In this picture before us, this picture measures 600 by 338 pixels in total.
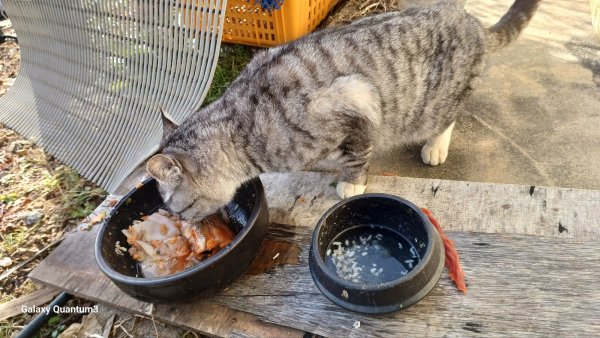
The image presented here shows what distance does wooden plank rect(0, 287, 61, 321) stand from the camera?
8.04 feet

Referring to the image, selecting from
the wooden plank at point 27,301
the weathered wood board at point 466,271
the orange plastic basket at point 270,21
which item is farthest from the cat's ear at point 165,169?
the orange plastic basket at point 270,21

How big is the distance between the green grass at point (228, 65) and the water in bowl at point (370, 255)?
1951 mm

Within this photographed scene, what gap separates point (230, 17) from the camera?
3.76m

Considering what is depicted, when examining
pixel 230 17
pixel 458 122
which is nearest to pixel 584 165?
pixel 458 122

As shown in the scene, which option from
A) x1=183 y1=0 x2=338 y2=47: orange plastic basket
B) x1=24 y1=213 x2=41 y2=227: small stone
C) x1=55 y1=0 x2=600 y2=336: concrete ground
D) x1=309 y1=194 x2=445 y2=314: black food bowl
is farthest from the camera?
x1=183 y1=0 x2=338 y2=47: orange plastic basket

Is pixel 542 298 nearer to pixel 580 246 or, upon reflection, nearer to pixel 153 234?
pixel 580 246

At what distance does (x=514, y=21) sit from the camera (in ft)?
9.04

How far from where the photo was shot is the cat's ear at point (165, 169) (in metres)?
1.89

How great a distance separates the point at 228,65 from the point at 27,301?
2.23 m

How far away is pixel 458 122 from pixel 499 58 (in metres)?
0.78

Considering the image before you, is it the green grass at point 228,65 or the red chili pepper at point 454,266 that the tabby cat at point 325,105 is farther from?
the green grass at point 228,65

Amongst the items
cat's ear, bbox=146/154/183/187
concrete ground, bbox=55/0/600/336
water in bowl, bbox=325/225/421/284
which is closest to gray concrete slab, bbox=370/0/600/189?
concrete ground, bbox=55/0/600/336

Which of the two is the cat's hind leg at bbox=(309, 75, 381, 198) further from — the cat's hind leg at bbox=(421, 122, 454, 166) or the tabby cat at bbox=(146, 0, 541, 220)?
the cat's hind leg at bbox=(421, 122, 454, 166)

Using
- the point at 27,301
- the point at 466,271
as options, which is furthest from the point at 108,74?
the point at 466,271
